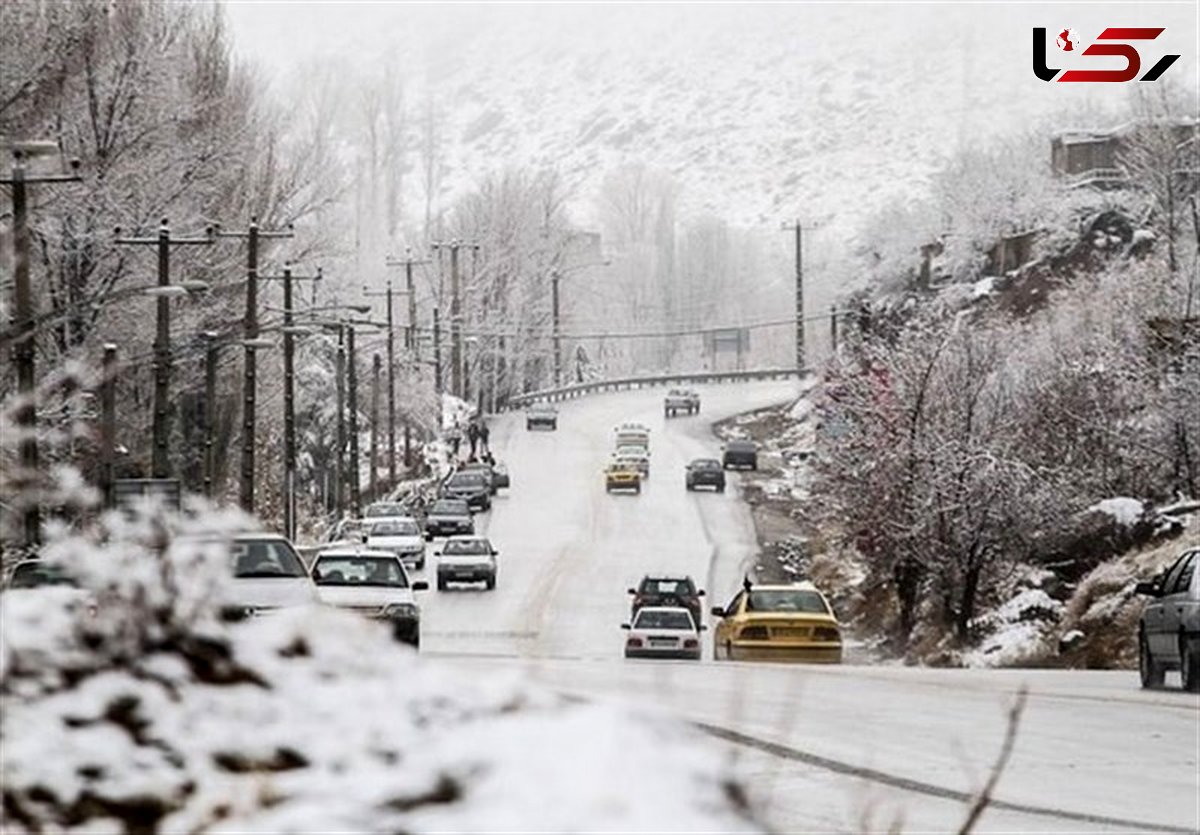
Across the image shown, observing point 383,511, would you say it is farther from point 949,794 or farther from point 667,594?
point 949,794

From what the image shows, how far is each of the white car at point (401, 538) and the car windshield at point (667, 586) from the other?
46.1 feet

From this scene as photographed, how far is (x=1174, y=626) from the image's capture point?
1041 inches

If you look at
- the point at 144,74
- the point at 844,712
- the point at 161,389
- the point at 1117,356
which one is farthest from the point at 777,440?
the point at 844,712

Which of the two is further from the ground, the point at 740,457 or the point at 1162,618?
the point at 740,457

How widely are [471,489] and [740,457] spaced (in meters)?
17.9

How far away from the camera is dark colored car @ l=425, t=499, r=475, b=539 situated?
78.1 m

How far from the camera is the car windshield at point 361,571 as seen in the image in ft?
104

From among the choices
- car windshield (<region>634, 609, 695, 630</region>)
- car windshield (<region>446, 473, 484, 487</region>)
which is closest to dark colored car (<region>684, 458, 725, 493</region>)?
car windshield (<region>446, 473, 484, 487</region>)

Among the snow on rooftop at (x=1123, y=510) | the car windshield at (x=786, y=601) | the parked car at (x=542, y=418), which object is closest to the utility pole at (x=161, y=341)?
the car windshield at (x=786, y=601)

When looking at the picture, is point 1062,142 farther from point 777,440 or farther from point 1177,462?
point 1177,462

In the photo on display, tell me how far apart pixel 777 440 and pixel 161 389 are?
259ft

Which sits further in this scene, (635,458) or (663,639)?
(635,458)

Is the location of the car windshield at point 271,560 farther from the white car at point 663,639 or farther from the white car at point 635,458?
the white car at point 635,458

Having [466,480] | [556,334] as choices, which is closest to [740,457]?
[466,480]
